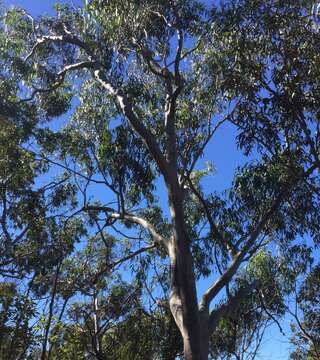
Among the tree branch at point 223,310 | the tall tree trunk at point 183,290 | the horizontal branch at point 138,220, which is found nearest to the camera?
the tall tree trunk at point 183,290

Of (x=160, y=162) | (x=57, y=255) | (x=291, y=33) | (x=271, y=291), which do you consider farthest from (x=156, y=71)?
(x=271, y=291)

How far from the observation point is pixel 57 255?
12.2m

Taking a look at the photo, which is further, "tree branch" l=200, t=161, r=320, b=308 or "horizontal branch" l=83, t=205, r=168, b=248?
"horizontal branch" l=83, t=205, r=168, b=248

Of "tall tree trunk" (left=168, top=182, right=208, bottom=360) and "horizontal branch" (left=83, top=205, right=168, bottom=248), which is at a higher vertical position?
"horizontal branch" (left=83, top=205, right=168, bottom=248)

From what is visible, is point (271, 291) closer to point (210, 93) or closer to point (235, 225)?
point (235, 225)

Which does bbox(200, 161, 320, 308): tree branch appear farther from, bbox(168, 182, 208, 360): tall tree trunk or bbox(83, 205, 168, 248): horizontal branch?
bbox(83, 205, 168, 248): horizontal branch

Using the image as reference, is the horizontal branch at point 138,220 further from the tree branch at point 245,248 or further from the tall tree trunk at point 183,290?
the tree branch at point 245,248

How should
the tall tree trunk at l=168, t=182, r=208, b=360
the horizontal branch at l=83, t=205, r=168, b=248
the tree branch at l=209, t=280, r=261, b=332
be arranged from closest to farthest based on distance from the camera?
1. the tall tree trunk at l=168, t=182, r=208, b=360
2. the tree branch at l=209, t=280, r=261, b=332
3. the horizontal branch at l=83, t=205, r=168, b=248

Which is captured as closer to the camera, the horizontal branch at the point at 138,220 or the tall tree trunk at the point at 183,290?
the tall tree trunk at the point at 183,290

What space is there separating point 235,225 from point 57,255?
4441mm

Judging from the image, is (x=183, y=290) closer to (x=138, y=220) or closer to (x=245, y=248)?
(x=245, y=248)

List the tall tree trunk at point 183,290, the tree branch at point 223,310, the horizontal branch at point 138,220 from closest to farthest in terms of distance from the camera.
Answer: the tall tree trunk at point 183,290 → the tree branch at point 223,310 → the horizontal branch at point 138,220

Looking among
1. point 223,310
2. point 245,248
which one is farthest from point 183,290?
point 245,248

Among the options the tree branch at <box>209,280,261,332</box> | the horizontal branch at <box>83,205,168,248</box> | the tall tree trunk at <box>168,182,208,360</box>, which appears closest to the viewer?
the tall tree trunk at <box>168,182,208,360</box>
